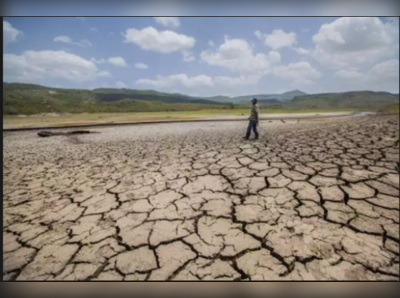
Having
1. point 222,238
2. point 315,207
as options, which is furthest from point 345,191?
point 222,238

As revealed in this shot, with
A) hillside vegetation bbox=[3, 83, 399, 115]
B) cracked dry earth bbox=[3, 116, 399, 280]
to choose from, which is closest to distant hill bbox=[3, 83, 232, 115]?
hillside vegetation bbox=[3, 83, 399, 115]

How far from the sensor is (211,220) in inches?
87.6

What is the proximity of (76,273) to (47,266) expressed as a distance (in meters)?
0.29

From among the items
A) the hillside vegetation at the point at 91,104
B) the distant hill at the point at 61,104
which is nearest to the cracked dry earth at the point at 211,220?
the hillside vegetation at the point at 91,104

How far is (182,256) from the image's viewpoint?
5.78 feet

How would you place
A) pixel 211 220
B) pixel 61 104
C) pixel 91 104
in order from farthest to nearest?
pixel 91 104 < pixel 61 104 < pixel 211 220

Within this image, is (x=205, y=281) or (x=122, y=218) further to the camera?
(x=122, y=218)

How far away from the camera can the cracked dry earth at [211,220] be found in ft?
5.34

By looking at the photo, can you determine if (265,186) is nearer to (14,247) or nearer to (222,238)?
(222,238)

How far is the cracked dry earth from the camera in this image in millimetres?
1629

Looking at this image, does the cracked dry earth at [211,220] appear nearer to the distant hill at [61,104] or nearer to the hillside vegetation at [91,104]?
the hillside vegetation at [91,104]

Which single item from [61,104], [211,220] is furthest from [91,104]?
[211,220]

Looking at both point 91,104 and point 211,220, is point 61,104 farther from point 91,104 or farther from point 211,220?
point 211,220

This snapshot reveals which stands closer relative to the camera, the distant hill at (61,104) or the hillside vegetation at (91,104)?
the distant hill at (61,104)
